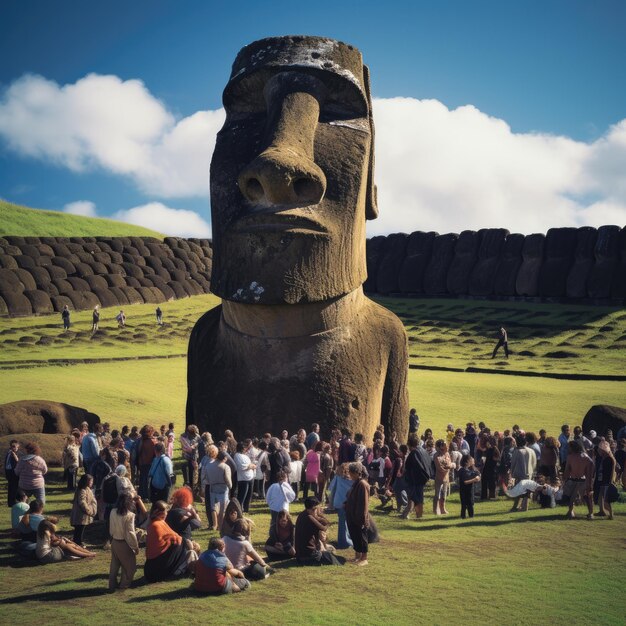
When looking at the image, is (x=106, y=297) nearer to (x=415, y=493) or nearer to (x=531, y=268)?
(x=531, y=268)

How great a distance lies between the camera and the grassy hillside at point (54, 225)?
65125 mm

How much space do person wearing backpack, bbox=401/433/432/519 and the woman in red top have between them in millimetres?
4149

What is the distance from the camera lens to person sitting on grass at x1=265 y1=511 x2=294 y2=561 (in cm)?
1077

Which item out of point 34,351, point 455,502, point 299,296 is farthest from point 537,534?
point 34,351

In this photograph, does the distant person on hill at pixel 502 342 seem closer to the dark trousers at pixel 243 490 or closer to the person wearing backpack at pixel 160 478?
the dark trousers at pixel 243 490

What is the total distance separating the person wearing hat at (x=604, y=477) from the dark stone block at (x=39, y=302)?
31.1 m

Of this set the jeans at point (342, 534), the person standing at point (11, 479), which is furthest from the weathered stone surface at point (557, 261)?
the jeans at point (342, 534)

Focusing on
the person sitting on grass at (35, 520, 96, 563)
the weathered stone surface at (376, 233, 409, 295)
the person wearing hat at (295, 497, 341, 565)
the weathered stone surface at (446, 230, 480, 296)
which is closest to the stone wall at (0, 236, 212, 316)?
the weathered stone surface at (376, 233, 409, 295)

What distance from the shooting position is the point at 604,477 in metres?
13.6

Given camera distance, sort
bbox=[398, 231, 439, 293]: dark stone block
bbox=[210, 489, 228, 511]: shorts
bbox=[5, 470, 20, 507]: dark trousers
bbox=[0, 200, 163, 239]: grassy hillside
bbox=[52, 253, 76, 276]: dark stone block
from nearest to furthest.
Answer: bbox=[210, 489, 228, 511]: shorts, bbox=[5, 470, 20, 507]: dark trousers, bbox=[52, 253, 76, 276]: dark stone block, bbox=[398, 231, 439, 293]: dark stone block, bbox=[0, 200, 163, 239]: grassy hillside

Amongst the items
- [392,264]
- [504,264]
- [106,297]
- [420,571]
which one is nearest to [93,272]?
[106,297]

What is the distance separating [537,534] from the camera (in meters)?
12.3

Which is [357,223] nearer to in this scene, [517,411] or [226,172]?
[226,172]

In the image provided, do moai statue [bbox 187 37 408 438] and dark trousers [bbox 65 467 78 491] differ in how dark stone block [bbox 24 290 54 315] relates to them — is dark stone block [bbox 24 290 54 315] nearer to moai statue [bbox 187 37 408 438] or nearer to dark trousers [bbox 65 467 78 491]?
dark trousers [bbox 65 467 78 491]
